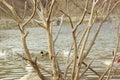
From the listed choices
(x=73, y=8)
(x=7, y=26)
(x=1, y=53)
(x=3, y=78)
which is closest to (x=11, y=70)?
(x=3, y=78)

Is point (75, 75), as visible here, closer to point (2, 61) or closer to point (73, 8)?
point (73, 8)

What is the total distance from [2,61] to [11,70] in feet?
12.1

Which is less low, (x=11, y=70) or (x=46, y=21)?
(x=46, y=21)

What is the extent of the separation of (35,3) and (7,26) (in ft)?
190

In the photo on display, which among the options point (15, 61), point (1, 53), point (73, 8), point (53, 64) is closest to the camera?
point (53, 64)

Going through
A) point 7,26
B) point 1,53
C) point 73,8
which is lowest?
point 7,26

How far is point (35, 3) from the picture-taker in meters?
3.63

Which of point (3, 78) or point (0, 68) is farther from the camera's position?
point (0, 68)

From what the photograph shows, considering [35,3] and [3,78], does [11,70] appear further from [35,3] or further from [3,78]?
[35,3]

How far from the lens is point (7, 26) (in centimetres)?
6084

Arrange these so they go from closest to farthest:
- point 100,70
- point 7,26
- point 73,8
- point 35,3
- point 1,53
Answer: point 35,3 → point 73,8 → point 100,70 → point 1,53 → point 7,26

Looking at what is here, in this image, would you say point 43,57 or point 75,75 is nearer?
point 75,75

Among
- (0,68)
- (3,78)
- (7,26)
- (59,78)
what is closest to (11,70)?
(0,68)

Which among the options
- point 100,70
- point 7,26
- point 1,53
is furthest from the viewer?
point 7,26
